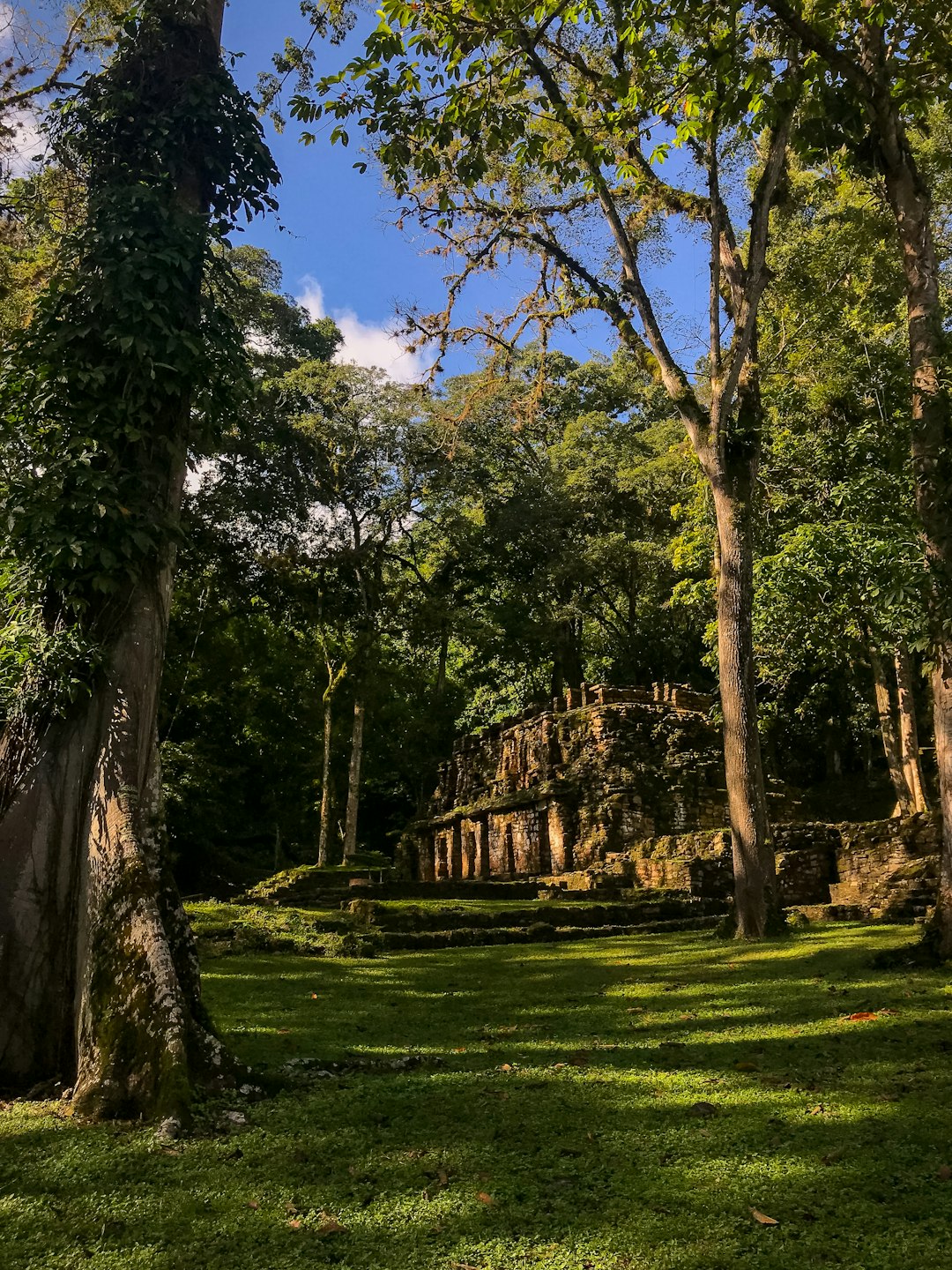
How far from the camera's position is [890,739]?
2178 cm

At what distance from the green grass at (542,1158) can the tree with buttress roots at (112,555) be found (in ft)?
1.81

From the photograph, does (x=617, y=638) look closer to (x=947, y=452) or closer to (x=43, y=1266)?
(x=947, y=452)

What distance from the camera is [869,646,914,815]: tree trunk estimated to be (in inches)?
809

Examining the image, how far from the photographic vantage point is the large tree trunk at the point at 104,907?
4.30 metres

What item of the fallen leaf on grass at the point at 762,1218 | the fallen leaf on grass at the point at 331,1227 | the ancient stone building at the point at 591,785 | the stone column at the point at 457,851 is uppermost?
the ancient stone building at the point at 591,785

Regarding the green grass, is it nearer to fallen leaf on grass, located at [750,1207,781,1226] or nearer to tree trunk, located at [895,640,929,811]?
fallen leaf on grass, located at [750,1207,781,1226]

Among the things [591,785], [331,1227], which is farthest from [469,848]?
[331,1227]

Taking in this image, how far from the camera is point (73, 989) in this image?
4.95 m

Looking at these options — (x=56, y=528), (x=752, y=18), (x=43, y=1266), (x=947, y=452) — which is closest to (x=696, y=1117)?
(x=43, y=1266)

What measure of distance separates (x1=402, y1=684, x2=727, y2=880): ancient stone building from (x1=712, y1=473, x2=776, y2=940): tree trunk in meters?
10.5

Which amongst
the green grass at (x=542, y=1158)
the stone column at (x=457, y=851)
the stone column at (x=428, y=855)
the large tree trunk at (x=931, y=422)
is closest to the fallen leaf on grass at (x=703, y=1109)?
the green grass at (x=542, y=1158)

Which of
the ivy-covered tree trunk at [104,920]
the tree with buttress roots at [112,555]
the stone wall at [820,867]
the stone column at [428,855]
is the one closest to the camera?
the ivy-covered tree trunk at [104,920]

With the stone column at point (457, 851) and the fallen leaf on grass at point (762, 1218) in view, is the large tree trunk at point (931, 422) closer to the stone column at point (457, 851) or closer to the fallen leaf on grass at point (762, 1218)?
the fallen leaf on grass at point (762, 1218)

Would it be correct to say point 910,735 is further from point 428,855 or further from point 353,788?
point 428,855
